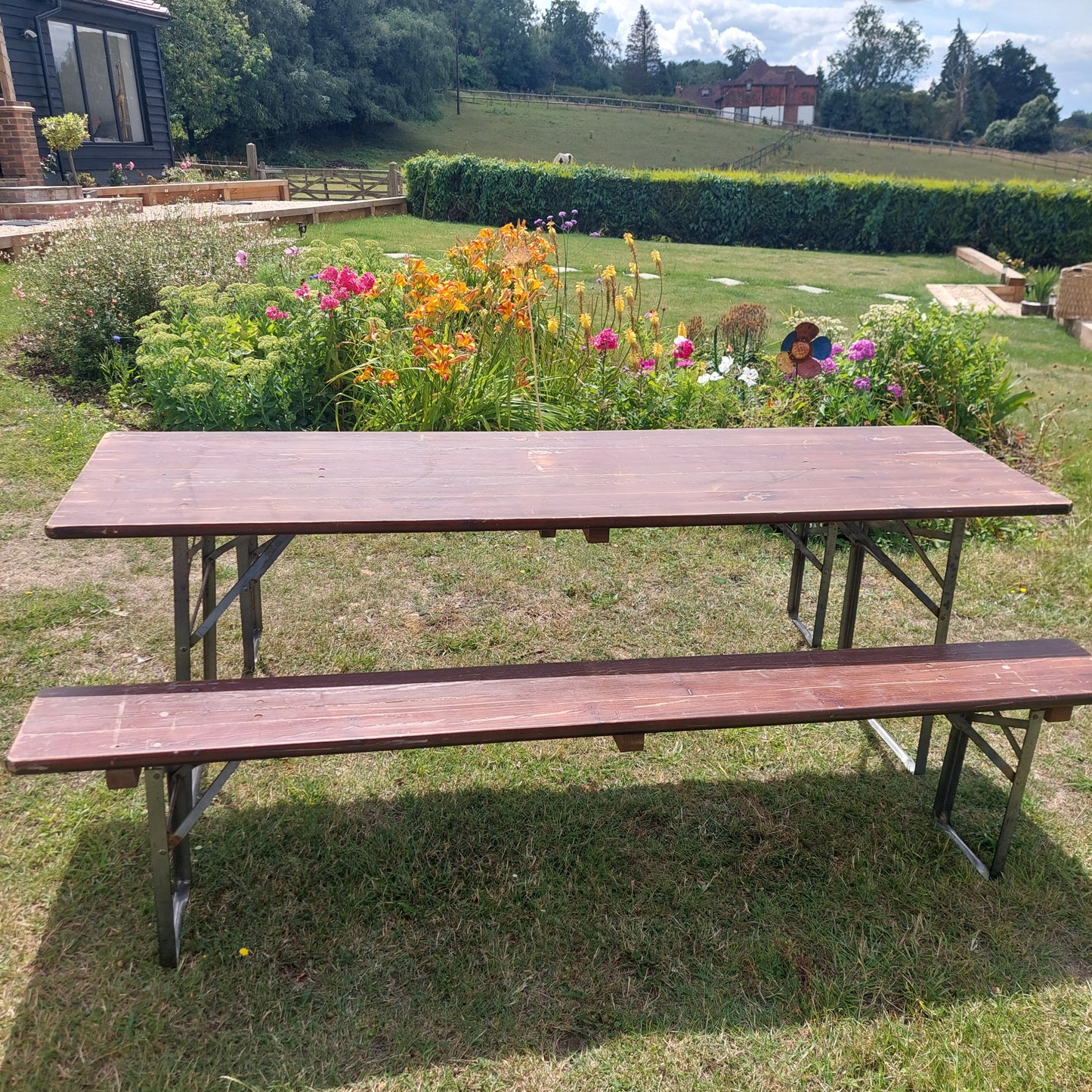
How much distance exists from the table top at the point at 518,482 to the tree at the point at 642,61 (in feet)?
318

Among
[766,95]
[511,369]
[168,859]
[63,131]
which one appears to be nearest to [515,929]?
[168,859]

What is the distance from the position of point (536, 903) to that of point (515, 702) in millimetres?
637

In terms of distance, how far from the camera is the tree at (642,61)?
90188 mm

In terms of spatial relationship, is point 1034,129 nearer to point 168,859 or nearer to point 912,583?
point 912,583

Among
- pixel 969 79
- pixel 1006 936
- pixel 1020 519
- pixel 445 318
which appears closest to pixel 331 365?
pixel 445 318

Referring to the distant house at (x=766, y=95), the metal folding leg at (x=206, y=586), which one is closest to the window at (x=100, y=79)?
the metal folding leg at (x=206, y=586)

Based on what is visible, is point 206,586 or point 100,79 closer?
point 206,586

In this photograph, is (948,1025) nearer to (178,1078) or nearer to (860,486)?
(860,486)

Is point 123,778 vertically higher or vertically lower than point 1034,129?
lower

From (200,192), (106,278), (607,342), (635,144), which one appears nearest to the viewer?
(607,342)

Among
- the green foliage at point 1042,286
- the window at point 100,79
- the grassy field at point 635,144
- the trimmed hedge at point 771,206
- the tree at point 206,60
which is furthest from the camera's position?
the grassy field at point 635,144

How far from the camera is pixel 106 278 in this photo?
6332mm

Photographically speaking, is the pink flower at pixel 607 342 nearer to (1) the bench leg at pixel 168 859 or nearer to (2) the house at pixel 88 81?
(1) the bench leg at pixel 168 859

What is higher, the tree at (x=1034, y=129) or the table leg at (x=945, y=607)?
the tree at (x=1034, y=129)
